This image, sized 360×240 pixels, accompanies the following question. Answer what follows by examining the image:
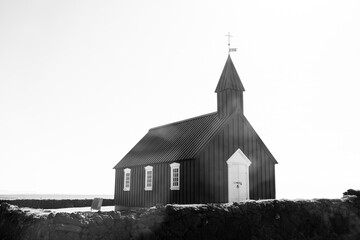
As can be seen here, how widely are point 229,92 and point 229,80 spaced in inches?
36.6

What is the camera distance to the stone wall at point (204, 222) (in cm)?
1102

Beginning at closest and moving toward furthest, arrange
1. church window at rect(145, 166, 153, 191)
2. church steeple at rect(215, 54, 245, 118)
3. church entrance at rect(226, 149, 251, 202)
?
1. church entrance at rect(226, 149, 251, 202)
2. church steeple at rect(215, 54, 245, 118)
3. church window at rect(145, 166, 153, 191)

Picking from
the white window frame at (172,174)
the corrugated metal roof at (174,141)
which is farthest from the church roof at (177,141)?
the white window frame at (172,174)

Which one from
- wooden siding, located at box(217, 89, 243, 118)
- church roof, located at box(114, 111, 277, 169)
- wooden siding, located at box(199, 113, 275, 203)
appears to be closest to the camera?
wooden siding, located at box(199, 113, 275, 203)

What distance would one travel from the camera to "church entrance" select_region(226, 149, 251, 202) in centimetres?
2433

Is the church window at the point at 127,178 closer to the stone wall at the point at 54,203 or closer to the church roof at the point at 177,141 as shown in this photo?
the church roof at the point at 177,141

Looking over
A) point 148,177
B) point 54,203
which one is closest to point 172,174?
point 148,177

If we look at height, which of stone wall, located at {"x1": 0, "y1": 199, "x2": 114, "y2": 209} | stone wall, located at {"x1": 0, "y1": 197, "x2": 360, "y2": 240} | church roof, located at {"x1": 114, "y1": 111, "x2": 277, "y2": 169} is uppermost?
church roof, located at {"x1": 114, "y1": 111, "x2": 277, "y2": 169}

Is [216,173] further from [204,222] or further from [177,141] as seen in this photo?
[204,222]

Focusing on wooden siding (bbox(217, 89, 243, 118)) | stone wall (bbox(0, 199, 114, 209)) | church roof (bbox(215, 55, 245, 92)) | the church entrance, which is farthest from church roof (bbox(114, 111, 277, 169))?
stone wall (bbox(0, 199, 114, 209))

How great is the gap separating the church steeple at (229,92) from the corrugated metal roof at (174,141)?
851mm

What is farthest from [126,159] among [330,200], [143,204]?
[330,200]

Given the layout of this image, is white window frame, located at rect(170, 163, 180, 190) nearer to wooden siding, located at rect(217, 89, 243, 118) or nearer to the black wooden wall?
the black wooden wall

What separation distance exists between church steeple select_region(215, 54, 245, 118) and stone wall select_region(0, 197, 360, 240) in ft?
33.0
